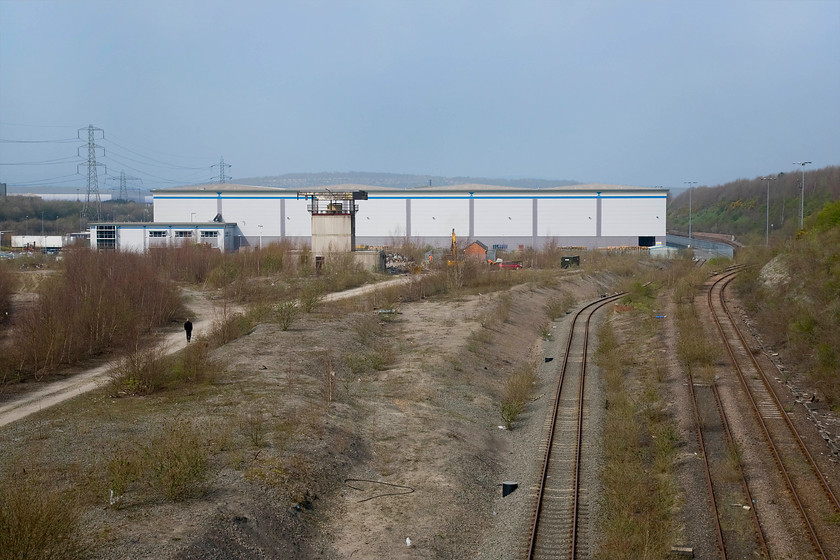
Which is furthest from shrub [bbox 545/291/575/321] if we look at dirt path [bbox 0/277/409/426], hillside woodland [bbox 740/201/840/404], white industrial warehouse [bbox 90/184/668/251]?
white industrial warehouse [bbox 90/184/668/251]

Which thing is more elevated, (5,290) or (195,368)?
(5,290)

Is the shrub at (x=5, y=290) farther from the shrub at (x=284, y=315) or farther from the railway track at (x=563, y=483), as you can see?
the railway track at (x=563, y=483)

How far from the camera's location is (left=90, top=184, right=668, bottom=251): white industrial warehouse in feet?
262

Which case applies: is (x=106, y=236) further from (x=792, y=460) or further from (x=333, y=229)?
(x=792, y=460)

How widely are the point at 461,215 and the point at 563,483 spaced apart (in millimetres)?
68645

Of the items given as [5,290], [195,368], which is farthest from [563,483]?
[5,290]

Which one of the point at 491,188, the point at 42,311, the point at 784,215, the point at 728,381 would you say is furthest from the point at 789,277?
the point at 784,215

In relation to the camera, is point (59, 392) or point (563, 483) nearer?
point (563, 483)

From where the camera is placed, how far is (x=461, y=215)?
8112 cm

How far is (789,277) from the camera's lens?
33.6 m

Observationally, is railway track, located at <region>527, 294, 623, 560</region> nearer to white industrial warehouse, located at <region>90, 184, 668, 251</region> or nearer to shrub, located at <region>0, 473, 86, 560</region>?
shrub, located at <region>0, 473, 86, 560</region>

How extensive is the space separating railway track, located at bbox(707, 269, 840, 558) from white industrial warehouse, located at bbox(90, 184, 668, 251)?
5683 cm

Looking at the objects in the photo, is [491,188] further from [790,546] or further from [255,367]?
[790,546]

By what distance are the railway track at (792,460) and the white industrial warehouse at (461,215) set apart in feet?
186
